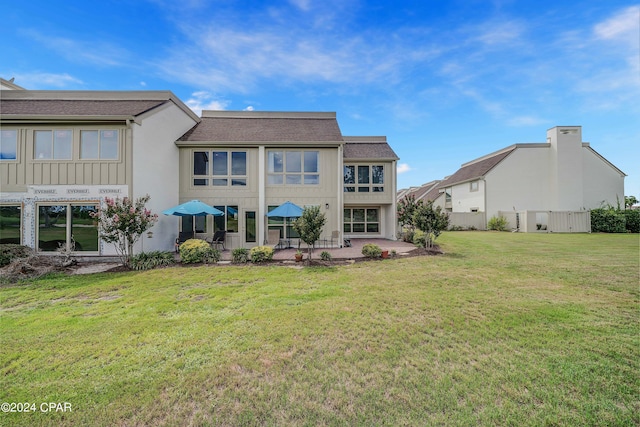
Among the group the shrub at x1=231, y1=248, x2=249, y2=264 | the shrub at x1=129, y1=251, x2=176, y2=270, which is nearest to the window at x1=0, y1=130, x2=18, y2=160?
the shrub at x1=129, y1=251, x2=176, y2=270

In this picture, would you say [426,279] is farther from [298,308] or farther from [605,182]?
[605,182]

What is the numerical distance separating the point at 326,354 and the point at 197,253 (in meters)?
8.27

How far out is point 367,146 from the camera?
62.2 ft

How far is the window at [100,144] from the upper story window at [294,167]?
7.22m

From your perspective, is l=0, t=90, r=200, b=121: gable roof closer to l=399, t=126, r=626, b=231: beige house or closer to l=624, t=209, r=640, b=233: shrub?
l=399, t=126, r=626, b=231: beige house

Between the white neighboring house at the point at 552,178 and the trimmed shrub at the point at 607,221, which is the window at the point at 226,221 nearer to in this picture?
the white neighboring house at the point at 552,178

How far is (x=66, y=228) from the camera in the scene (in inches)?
433

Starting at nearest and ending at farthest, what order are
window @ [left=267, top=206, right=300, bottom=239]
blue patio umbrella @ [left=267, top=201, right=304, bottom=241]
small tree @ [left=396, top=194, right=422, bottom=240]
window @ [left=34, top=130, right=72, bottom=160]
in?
window @ [left=34, top=130, right=72, bottom=160]
blue patio umbrella @ [left=267, top=201, right=304, bottom=241]
window @ [left=267, top=206, right=300, bottom=239]
small tree @ [left=396, top=194, right=422, bottom=240]

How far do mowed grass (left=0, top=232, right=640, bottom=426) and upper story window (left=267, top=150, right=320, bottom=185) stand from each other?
882 cm

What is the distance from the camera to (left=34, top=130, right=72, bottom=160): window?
36.9 ft

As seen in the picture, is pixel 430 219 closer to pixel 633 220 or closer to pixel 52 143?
pixel 52 143

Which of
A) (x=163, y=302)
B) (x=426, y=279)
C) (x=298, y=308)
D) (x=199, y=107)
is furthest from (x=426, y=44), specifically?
(x=163, y=302)

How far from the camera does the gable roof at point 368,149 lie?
17562 millimetres

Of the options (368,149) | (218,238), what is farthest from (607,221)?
(218,238)
